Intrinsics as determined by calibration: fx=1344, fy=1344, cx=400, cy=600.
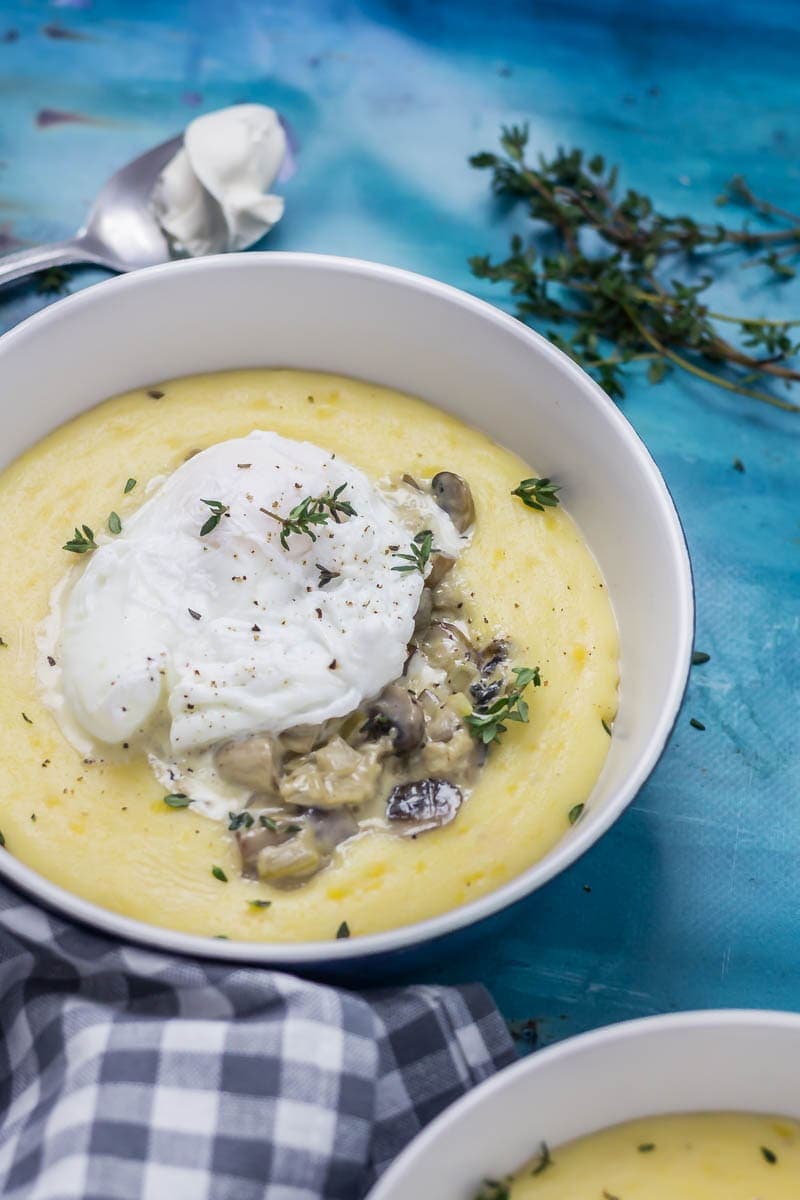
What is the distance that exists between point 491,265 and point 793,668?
1647 mm

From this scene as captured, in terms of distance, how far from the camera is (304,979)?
2859 millimetres

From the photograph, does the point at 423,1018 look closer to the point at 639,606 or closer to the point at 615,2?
the point at 639,606

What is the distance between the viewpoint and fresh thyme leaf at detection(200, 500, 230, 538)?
3.16m

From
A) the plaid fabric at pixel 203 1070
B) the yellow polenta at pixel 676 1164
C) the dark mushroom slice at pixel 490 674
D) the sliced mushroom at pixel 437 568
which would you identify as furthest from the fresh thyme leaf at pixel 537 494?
the yellow polenta at pixel 676 1164

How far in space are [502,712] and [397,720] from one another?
0.24 meters

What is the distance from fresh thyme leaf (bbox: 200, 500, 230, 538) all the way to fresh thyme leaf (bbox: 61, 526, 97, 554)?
31 cm

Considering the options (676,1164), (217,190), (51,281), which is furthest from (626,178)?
(676,1164)

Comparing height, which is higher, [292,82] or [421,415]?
[292,82]

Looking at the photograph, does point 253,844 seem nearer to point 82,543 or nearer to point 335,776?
point 335,776

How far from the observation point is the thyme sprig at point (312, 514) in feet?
10.3

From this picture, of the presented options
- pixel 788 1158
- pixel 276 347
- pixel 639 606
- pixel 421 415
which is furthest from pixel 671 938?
pixel 276 347

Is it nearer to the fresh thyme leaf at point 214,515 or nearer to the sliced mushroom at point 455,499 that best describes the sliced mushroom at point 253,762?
the fresh thyme leaf at point 214,515

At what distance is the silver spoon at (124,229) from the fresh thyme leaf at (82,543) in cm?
121

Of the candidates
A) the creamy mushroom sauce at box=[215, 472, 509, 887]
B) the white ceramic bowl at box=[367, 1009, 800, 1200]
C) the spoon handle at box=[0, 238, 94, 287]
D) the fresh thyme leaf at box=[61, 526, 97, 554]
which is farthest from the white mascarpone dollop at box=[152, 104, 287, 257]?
the white ceramic bowl at box=[367, 1009, 800, 1200]
